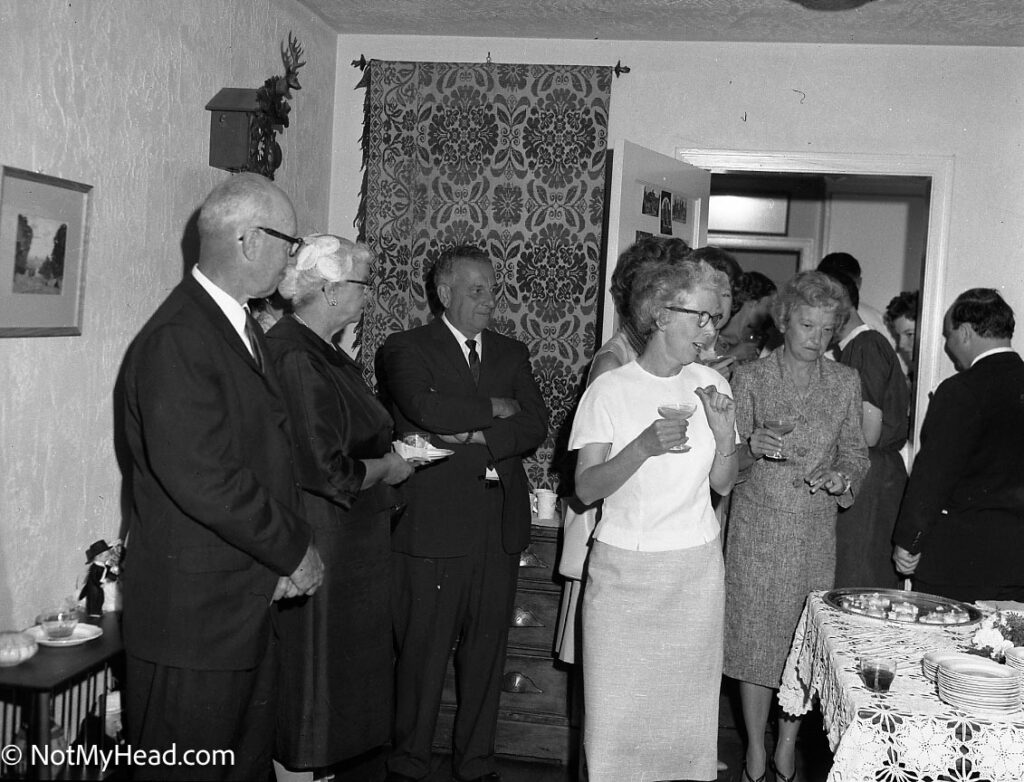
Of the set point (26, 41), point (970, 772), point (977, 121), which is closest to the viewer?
point (970, 772)

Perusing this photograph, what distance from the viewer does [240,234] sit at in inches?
93.4

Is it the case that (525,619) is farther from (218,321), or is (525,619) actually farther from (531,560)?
(218,321)

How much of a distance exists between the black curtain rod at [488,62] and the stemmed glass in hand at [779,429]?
2.04m

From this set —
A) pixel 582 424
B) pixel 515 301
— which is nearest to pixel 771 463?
pixel 582 424

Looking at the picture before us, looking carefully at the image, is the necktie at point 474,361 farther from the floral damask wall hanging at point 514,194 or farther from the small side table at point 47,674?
the small side table at point 47,674

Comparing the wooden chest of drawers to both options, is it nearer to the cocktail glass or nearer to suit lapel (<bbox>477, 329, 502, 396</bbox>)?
suit lapel (<bbox>477, 329, 502, 396</bbox>)

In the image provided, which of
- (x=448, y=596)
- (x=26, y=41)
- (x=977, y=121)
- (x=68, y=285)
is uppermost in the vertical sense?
(x=977, y=121)

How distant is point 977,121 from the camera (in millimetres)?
4551

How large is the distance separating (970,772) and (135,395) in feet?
6.20

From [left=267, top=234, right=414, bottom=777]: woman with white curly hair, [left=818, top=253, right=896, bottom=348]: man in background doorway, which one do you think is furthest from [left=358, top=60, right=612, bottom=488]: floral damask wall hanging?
[left=267, top=234, right=414, bottom=777]: woman with white curly hair

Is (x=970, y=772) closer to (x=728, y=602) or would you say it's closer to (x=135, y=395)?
(x=728, y=602)

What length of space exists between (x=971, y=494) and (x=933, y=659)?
149 centimetres

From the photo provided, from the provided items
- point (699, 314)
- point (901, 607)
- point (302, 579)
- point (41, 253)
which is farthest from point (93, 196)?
point (901, 607)

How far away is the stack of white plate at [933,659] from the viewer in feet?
7.44
